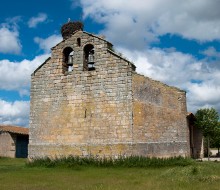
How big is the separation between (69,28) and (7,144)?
1375cm

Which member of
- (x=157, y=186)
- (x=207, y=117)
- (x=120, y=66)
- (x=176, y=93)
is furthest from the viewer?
(x=207, y=117)

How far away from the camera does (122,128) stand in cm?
1616

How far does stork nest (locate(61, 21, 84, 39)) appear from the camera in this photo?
21.8 m

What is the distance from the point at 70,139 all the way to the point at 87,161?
186cm

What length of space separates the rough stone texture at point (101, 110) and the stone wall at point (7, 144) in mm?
12428

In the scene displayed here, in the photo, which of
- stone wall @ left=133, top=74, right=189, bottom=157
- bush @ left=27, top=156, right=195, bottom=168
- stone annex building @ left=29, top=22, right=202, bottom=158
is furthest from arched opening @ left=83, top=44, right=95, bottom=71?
bush @ left=27, top=156, right=195, bottom=168

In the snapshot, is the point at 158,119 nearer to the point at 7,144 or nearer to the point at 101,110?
the point at 101,110

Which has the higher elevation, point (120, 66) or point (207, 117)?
point (120, 66)

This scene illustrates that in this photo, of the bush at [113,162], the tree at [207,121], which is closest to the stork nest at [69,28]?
the bush at [113,162]

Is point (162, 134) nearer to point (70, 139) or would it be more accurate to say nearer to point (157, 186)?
point (70, 139)

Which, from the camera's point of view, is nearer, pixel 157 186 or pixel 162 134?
pixel 157 186

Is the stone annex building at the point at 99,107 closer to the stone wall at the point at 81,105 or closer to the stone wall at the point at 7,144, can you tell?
the stone wall at the point at 81,105

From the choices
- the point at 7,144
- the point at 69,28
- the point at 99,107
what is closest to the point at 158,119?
the point at 99,107

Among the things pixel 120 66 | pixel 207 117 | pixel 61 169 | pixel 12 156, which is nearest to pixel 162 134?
pixel 120 66
